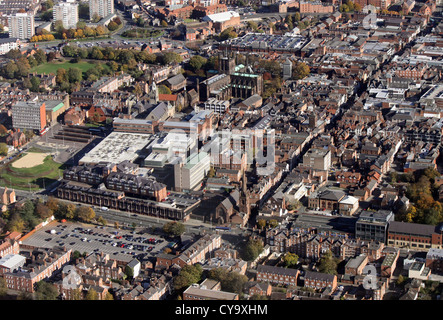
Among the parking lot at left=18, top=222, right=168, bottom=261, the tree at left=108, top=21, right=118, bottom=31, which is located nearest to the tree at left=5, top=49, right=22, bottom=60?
the tree at left=108, top=21, right=118, bottom=31

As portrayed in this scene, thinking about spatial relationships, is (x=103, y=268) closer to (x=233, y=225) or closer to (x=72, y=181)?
(x=233, y=225)

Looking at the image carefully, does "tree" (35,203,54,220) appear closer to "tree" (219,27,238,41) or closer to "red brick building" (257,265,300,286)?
"red brick building" (257,265,300,286)

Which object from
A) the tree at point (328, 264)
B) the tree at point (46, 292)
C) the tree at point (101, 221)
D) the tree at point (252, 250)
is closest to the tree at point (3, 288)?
the tree at point (46, 292)

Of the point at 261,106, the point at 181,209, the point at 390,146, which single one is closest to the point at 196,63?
the point at 261,106

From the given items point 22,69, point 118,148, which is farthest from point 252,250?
point 22,69

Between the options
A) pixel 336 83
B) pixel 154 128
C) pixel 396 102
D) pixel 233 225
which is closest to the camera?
pixel 233 225

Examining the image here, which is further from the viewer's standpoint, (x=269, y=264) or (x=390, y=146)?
(x=390, y=146)

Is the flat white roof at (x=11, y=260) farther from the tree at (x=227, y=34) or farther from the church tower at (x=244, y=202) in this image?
the tree at (x=227, y=34)

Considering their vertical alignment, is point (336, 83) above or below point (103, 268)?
above
